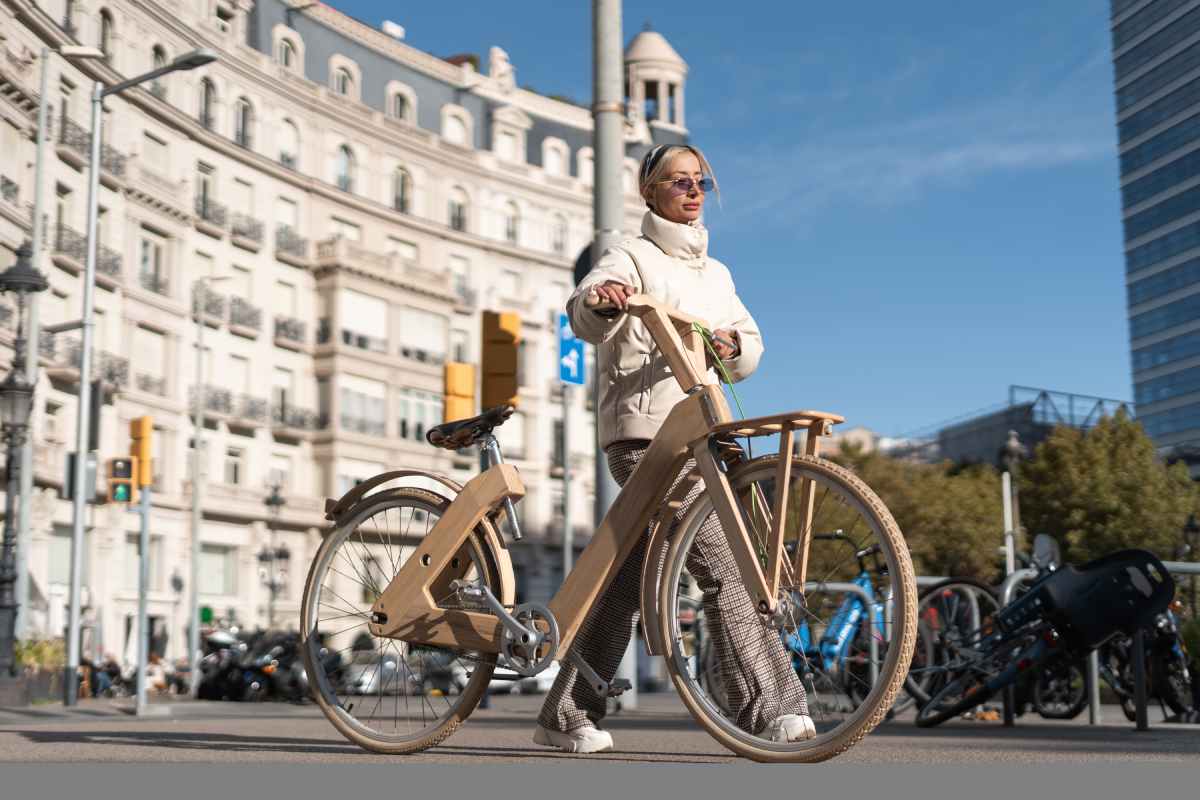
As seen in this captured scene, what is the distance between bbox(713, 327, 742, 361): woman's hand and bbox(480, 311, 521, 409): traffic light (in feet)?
19.9

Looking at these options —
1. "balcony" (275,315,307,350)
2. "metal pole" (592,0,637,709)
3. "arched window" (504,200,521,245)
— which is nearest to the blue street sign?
"metal pole" (592,0,637,709)

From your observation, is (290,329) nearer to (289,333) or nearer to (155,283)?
(289,333)

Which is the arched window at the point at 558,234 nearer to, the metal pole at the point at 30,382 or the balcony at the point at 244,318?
the balcony at the point at 244,318

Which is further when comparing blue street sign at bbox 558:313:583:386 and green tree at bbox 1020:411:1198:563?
green tree at bbox 1020:411:1198:563

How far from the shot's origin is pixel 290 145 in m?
53.9

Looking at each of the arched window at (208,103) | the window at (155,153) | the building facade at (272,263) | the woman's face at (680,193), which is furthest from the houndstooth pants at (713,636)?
the arched window at (208,103)

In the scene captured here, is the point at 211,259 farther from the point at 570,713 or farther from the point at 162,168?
the point at 570,713

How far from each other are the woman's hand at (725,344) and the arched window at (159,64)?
148ft

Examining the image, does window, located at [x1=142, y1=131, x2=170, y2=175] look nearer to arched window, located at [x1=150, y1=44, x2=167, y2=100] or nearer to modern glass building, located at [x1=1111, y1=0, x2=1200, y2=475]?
arched window, located at [x1=150, y1=44, x2=167, y2=100]

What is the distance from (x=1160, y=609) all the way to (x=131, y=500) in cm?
1481

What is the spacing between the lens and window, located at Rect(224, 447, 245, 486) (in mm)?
49562

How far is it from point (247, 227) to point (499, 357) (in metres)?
41.2

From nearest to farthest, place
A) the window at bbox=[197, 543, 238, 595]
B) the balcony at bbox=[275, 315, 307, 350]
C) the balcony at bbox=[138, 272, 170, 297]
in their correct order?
the balcony at bbox=[138, 272, 170, 297] < the window at bbox=[197, 543, 238, 595] < the balcony at bbox=[275, 315, 307, 350]

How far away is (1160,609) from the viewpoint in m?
7.68
